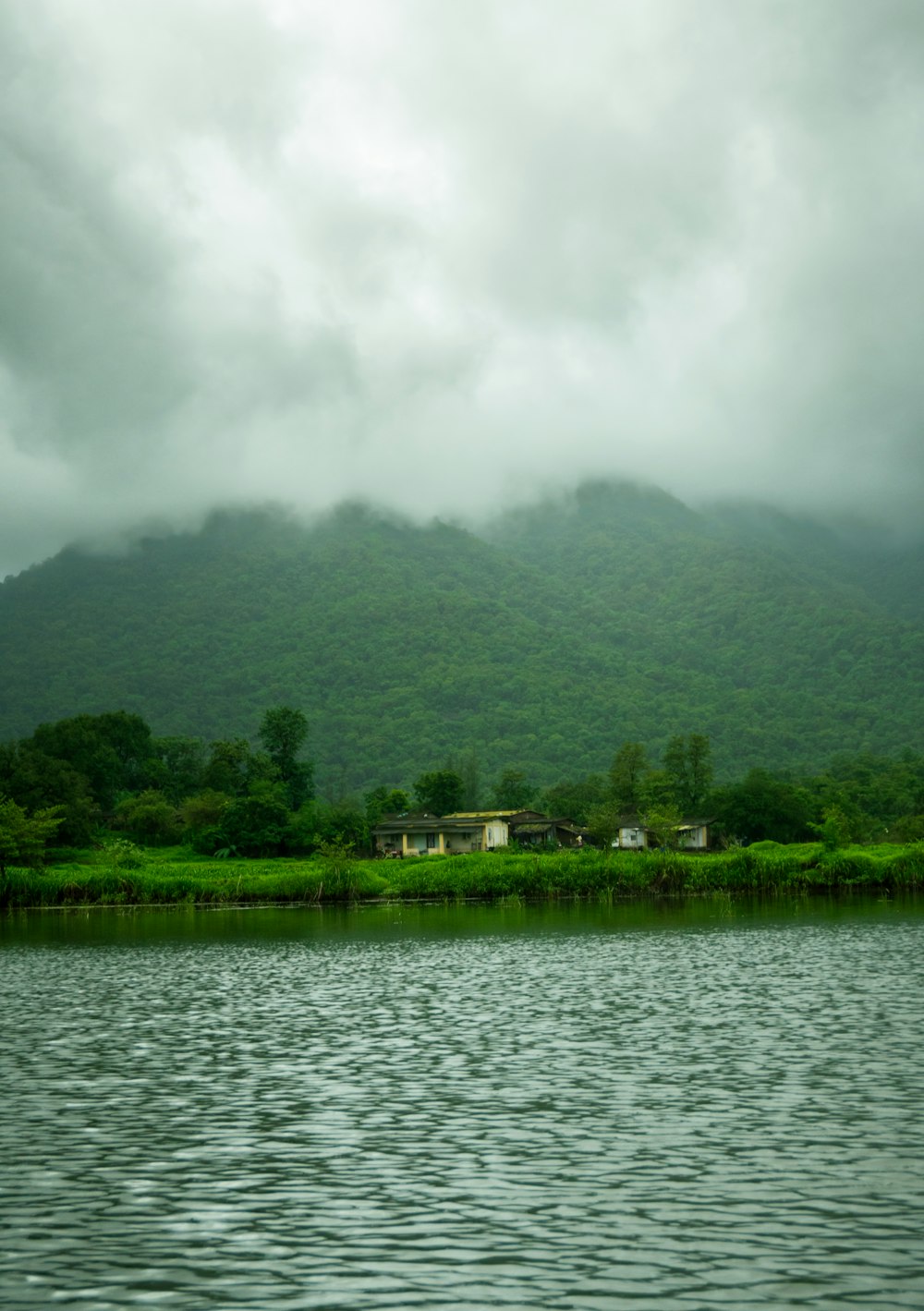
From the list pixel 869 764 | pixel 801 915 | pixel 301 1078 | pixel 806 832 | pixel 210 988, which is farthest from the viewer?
pixel 869 764

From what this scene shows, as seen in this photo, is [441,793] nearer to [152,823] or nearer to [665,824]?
[152,823]

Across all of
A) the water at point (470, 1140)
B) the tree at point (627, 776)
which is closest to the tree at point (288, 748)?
the tree at point (627, 776)

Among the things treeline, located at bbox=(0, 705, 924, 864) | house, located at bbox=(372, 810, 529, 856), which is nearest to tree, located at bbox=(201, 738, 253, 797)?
treeline, located at bbox=(0, 705, 924, 864)

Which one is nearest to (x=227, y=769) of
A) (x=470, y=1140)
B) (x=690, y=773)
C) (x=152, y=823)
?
(x=152, y=823)

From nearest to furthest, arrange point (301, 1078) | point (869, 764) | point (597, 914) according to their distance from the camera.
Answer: point (301, 1078) → point (597, 914) → point (869, 764)

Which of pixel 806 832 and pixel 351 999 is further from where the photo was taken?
pixel 806 832

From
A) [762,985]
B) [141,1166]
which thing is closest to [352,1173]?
[141,1166]

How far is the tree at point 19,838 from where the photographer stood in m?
76.2

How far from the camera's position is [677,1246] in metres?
11.0

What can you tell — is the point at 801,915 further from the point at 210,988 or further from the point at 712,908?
the point at 210,988

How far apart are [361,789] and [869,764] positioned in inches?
2814

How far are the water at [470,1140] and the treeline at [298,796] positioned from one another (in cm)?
5207

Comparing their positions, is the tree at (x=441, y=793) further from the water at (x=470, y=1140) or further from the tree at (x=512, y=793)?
the water at (x=470, y=1140)

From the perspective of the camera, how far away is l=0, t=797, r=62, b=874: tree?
76250 millimetres
